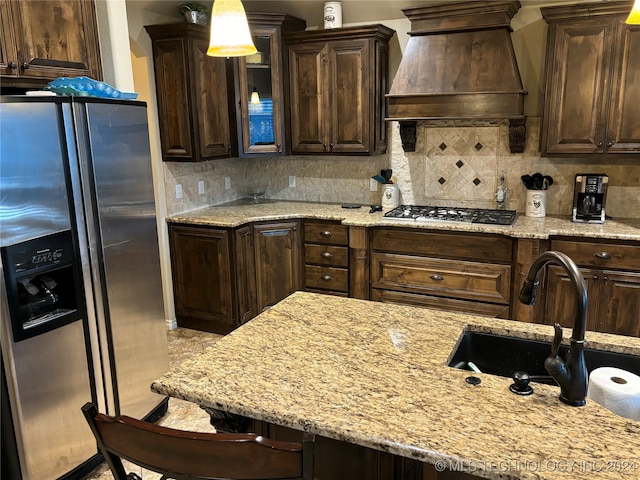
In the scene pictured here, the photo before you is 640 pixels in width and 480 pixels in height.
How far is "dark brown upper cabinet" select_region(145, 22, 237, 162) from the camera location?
12.4 feet

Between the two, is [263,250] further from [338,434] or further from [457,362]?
[338,434]

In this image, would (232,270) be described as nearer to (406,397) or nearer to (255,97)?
(255,97)

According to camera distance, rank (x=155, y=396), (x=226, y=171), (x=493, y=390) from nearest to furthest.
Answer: (x=493, y=390) < (x=155, y=396) < (x=226, y=171)

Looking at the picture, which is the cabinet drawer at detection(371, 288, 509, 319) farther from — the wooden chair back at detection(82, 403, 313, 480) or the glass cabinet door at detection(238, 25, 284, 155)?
the wooden chair back at detection(82, 403, 313, 480)

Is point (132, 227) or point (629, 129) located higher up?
point (629, 129)

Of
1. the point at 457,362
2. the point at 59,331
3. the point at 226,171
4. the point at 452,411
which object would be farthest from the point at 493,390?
the point at 226,171

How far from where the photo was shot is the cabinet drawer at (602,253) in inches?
125

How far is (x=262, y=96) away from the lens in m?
4.14

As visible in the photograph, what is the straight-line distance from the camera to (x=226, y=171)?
4680 mm

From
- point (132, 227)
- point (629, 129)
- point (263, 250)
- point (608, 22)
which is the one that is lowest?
point (263, 250)

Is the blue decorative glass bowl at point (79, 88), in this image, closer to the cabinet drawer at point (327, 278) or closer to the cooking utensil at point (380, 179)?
the cabinet drawer at point (327, 278)

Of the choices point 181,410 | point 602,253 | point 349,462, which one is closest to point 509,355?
point 349,462

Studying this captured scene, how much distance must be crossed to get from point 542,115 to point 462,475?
284cm

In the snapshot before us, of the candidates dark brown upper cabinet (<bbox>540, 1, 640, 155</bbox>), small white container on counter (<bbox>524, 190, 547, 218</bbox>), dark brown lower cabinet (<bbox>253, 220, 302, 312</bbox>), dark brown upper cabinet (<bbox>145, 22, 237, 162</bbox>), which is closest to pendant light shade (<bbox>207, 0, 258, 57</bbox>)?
dark brown upper cabinet (<bbox>145, 22, 237, 162</bbox>)
